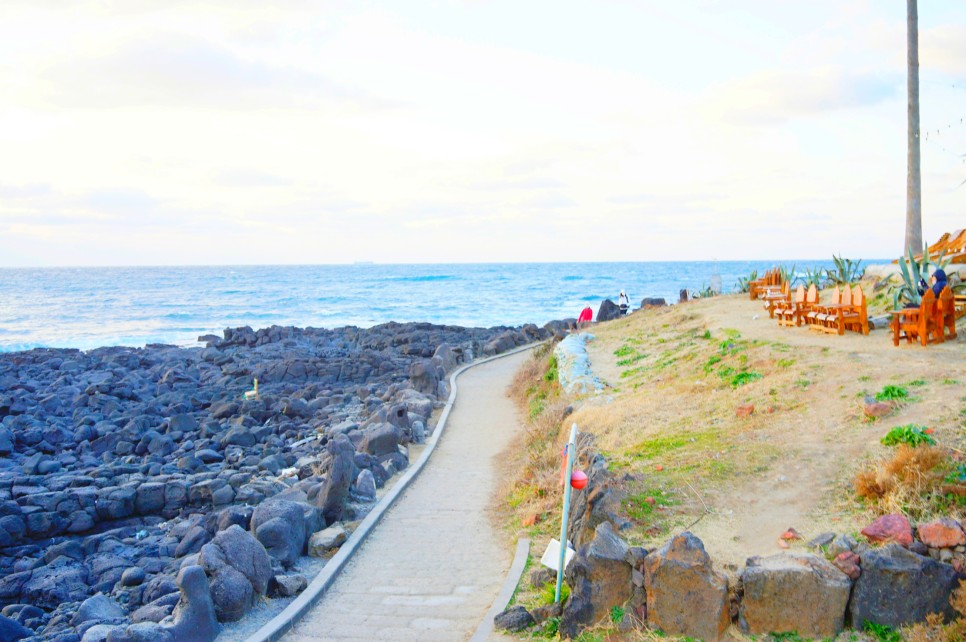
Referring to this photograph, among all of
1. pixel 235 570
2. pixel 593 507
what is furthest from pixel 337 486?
pixel 593 507

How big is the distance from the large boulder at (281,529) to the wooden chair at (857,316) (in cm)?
1082

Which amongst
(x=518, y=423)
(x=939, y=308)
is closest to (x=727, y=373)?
(x=939, y=308)

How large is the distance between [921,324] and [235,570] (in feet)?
36.5

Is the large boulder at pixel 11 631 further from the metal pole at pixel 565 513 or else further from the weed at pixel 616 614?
the weed at pixel 616 614

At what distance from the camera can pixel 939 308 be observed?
1290cm

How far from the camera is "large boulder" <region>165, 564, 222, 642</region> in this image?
7.13m

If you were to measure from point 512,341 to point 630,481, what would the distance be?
22.0m

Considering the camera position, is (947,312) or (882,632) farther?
(947,312)

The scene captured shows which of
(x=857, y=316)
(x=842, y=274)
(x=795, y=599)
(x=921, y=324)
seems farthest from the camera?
(x=842, y=274)

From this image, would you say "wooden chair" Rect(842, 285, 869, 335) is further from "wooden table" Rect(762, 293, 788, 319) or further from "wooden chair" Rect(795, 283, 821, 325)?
"wooden table" Rect(762, 293, 788, 319)

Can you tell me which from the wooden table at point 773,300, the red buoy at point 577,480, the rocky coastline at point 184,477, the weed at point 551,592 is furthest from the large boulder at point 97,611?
the wooden table at point 773,300

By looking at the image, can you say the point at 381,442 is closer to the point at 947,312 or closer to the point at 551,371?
the point at 551,371

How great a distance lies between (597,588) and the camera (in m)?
6.55

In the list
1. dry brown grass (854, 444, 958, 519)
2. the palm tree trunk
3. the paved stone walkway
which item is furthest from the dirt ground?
the palm tree trunk
